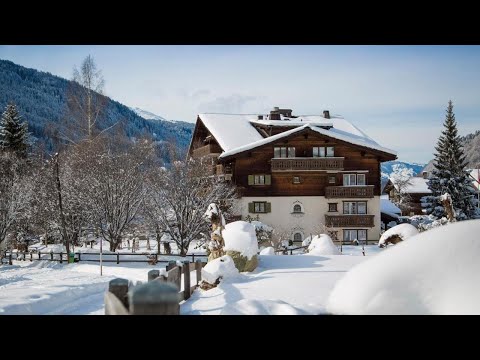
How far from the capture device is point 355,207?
2839 centimetres

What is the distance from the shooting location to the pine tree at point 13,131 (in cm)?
2811

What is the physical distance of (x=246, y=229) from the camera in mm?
10781

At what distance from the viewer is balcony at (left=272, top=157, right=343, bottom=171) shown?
27266 mm

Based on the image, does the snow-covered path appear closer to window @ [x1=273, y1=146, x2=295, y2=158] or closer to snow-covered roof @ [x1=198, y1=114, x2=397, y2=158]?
snow-covered roof @ [x1=198, y1=114, x2=397, y2=158]

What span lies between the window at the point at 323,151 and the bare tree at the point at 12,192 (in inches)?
607

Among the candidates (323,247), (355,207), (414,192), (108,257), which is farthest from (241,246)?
(414,192)

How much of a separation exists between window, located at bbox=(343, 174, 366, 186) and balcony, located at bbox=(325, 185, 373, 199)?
0.47m

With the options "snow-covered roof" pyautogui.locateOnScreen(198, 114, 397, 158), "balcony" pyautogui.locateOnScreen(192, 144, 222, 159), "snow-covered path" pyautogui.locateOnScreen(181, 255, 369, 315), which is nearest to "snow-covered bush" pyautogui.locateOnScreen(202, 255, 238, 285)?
"snow-covered path" pyautogui.locateOnScreen(181, 255, 369, 315)

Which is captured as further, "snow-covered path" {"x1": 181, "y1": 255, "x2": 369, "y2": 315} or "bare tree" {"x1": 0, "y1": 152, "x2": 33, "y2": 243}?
"bare tree" {"x1": 0, "y1": 152, "x2": 33, "y2": 243}
